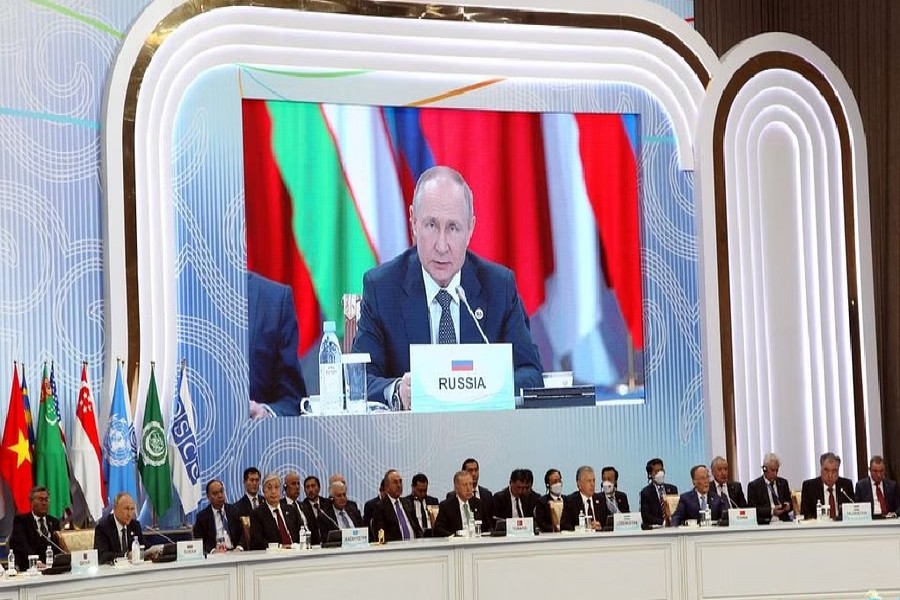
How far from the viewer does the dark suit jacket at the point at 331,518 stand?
880 cm

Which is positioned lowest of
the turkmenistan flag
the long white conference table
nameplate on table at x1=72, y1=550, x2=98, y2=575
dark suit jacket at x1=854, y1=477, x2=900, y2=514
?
the long white conference table

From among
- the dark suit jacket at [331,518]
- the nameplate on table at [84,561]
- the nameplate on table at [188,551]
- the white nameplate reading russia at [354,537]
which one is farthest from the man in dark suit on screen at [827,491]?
the nameplate on table at [84,561]

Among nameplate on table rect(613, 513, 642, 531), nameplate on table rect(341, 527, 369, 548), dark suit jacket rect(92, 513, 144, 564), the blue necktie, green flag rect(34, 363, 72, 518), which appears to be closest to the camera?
dark suit jacket rect(92, 513, 144, 564)

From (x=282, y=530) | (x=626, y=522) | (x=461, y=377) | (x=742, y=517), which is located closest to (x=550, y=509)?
(x=626, y=522)

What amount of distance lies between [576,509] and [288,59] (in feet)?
13.7

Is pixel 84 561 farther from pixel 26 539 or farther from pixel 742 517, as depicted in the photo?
pixel 742 517

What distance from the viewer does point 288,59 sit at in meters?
10.6

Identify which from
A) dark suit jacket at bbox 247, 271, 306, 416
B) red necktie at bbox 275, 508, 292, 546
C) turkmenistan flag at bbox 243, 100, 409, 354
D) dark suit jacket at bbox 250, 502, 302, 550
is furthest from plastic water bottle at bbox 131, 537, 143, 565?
turkmenistan flag at bbox 243, 100, 409, 354

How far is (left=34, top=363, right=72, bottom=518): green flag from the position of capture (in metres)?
8.88

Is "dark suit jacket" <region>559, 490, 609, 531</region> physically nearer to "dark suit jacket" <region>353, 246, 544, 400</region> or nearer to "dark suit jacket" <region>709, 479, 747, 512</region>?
"dark suit jacket" <region>709, 479, 747, 512</region>

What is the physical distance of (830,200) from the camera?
1187 centimetres

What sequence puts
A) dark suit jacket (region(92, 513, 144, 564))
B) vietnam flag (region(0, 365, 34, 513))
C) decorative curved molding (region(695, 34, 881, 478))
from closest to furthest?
dark suit jacket (region(92, 513, 144, 564)) < vietnam flag (region(0, 365, 34, 513)) < decorative curved molding (region(695, 34, 881, 478))

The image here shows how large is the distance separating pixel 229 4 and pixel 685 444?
16.7 feet

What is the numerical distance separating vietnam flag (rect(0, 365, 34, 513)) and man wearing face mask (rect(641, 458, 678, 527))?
155 inches
